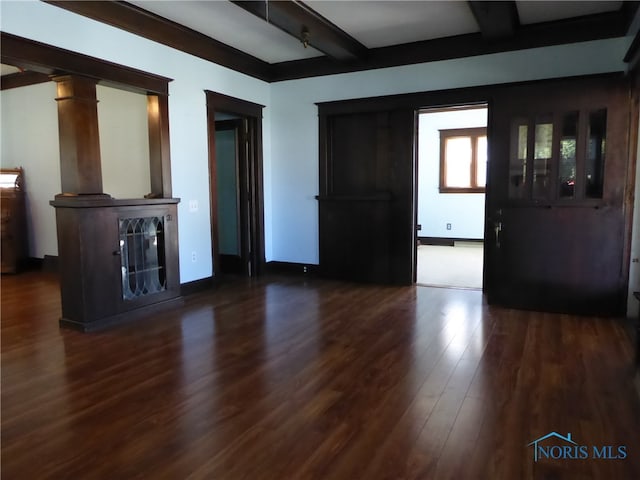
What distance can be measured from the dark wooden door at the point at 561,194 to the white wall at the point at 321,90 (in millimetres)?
527

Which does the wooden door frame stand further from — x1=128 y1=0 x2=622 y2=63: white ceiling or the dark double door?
the dark double door

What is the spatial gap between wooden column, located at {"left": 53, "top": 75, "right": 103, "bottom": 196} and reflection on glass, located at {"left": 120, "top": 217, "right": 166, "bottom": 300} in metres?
0.47

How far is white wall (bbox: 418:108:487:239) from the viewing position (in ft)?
29.0

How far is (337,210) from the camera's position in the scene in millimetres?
5711

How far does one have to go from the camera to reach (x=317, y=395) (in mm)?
2578

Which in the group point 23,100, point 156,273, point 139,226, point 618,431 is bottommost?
point 618,431

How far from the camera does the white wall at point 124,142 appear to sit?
5.22 metres

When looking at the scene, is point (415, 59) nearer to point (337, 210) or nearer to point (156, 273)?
point (337, 210)

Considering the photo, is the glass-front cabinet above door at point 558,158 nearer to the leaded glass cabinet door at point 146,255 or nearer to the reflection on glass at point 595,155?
the reflection on glass at point 595,155

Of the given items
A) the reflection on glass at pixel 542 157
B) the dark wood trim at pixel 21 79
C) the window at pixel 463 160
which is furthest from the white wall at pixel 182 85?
the window at pixel 463 160

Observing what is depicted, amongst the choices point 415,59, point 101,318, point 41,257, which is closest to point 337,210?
point 415,59

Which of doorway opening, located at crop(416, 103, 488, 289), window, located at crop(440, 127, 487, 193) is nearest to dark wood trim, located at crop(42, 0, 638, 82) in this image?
doorway opening, located at crop(416, 103, 488, 289)

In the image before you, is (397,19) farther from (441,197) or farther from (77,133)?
(441,197)

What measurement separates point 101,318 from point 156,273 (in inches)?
28.5
